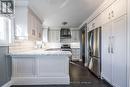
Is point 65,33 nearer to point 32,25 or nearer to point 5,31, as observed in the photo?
point 32,25

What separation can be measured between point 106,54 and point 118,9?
53.6 inches

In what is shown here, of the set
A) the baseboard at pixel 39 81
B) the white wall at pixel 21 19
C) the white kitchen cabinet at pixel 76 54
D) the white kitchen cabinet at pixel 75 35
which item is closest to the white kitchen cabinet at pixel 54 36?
the white kitchen cabinet at pixel 75 35

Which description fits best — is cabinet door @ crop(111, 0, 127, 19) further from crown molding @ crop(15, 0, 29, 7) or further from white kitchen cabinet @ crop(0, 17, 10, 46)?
white kitchen cabinet @ crop(0, 17, 10, 46)

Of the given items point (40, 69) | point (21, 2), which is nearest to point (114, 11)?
point (40, 69)

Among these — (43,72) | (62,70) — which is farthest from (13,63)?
(62,70)

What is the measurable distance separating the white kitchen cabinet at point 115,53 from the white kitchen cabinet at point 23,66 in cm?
207

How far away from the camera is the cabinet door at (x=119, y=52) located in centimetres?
281

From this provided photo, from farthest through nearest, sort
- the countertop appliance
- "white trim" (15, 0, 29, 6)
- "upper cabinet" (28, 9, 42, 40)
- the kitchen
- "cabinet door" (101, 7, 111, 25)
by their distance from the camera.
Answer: the countertop appliance, "upper cabinet" (28, 9, 42, 40), "white trim" (15, 0, 29, 6), "cabinet door" (101, 7, 111, 25), the kitchen

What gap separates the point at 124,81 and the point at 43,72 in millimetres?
2076

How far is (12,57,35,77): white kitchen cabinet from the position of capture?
380 cm

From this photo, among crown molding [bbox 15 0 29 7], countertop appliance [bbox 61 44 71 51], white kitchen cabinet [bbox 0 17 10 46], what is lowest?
countertop appliance [bbox 61 44 71 51]

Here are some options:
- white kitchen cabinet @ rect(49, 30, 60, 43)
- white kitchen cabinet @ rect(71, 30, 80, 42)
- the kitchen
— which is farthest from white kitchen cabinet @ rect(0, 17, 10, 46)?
white kitchen cabinet @ rect(71, 30, 80, 42)

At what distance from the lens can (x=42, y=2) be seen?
161 inches

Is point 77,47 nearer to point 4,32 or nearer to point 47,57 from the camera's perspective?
point 47,57
